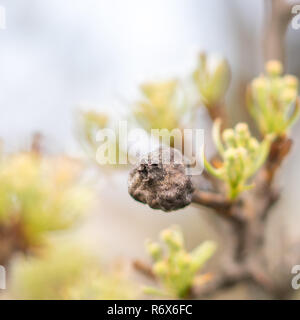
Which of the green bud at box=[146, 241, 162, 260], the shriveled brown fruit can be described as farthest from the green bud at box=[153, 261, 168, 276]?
the shriveled brown fruit

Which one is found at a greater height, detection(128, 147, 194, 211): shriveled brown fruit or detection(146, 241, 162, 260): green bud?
detection(128, 147, 194, 211): shriveled brown fruit

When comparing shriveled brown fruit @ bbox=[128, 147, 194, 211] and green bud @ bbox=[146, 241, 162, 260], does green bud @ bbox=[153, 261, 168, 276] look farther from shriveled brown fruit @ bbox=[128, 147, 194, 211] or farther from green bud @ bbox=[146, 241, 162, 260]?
shriveled brown fruit @ bbox=[128, 147, 194, 211]

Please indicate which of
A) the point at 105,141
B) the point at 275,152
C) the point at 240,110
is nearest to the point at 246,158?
the point at 275,152

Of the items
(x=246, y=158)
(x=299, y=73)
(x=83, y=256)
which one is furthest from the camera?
(x=299, y=73)

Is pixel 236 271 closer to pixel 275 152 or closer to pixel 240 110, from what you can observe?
pixel 275 152

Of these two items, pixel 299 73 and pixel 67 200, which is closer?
pixel 67 200

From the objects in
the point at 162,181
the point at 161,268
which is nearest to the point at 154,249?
the point at 161,268

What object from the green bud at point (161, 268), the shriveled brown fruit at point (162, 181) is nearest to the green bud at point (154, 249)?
the green bud at point (161, 268)

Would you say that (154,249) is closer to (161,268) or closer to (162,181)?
(161,268)
